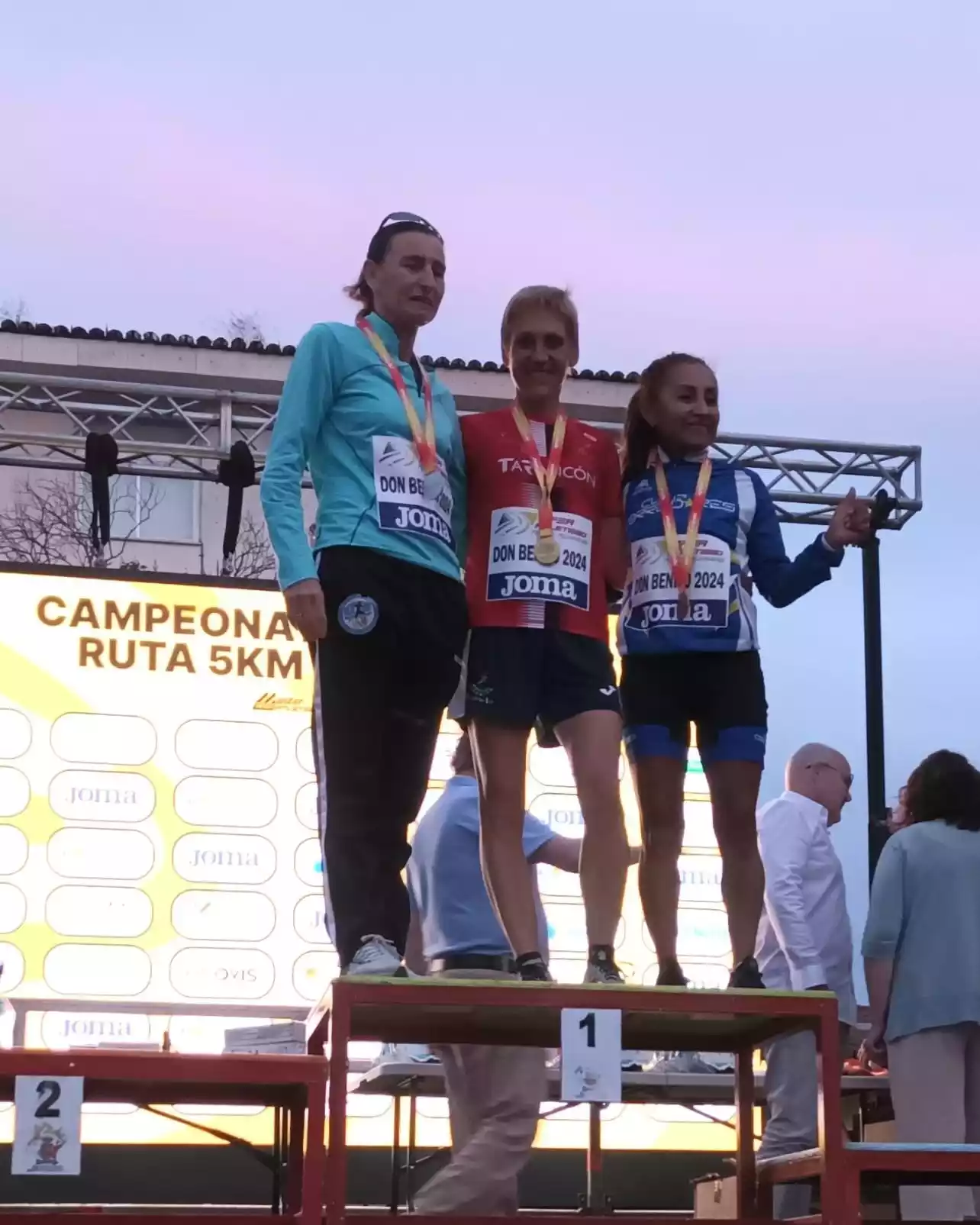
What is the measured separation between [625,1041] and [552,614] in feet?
2.58

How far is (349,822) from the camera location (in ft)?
10.4

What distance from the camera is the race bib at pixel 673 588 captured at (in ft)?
11.4

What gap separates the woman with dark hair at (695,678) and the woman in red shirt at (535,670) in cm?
13

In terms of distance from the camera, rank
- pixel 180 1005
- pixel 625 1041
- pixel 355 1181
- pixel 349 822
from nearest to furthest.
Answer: pixel 349 822 < pixel 625 1041 < pixel 180 1005 < pixel 355 1181

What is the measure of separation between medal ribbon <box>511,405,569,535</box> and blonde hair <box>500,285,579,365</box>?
0.14 metres

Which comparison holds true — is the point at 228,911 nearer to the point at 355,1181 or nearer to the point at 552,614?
the point at 355,1181

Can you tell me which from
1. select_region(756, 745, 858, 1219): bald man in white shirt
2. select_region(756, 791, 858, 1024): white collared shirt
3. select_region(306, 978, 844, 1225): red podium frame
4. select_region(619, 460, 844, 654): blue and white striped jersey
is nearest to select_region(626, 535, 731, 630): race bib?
select_region(619, 460, 844, 654): blue and white striped jersey

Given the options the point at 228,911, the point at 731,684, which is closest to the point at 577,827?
the point at 228,911

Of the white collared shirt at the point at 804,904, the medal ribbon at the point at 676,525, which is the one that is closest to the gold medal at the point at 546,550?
the medal ribbon at the point at 676,525

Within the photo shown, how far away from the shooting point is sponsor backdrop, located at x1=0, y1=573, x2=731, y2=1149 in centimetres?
632

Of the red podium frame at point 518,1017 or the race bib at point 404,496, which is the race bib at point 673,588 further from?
the red podium frame at point 518,1017

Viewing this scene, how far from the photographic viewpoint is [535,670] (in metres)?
3.33

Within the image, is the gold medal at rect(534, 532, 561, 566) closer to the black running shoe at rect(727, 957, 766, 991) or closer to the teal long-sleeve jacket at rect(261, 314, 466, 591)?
the teal long-sleeve jacket at rect(261, 314, 466, 591)

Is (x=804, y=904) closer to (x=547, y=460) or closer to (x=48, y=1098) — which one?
(x=547, y=460)
